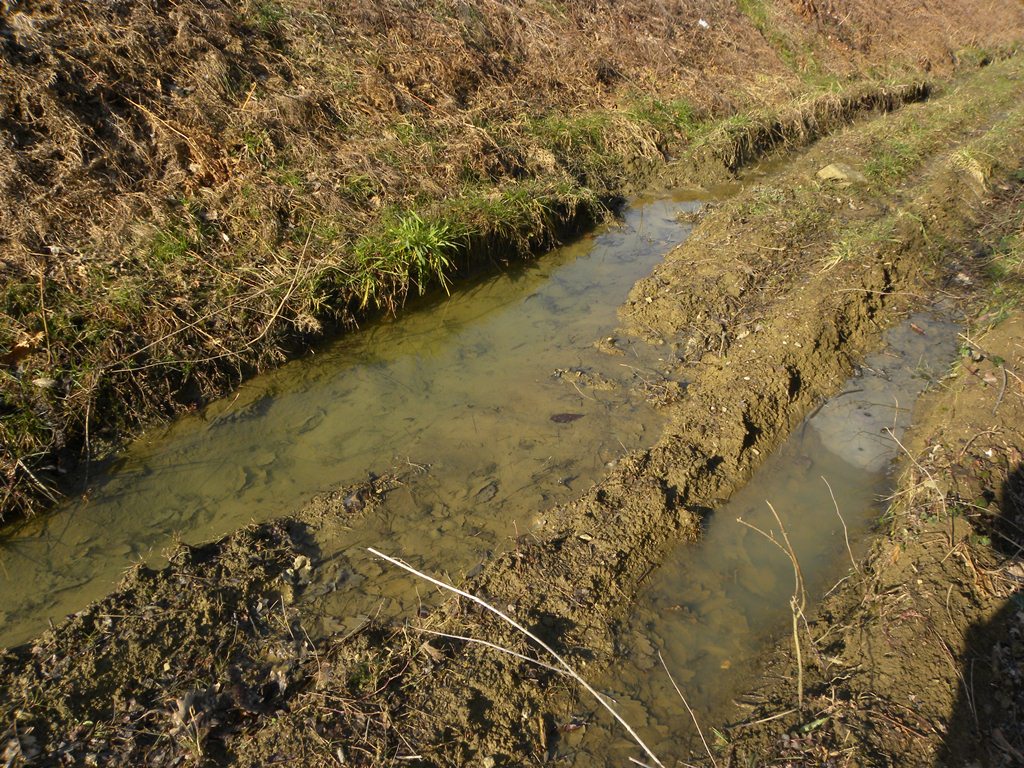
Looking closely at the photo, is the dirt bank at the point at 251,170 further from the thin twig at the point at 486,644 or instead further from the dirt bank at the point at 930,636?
the dirt bank at the point at 930,636

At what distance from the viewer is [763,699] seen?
287 centimetres

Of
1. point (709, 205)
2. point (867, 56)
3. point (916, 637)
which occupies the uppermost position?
point (867, 56)

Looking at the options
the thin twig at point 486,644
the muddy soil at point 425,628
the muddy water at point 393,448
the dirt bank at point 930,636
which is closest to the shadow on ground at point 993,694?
the dirt bank at point 930,636

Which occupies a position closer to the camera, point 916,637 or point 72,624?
point 916,637

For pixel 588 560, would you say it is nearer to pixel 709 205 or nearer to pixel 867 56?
pixel 709 205

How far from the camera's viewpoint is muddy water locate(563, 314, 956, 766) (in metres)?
A: 2.89

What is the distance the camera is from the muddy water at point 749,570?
2893 mm

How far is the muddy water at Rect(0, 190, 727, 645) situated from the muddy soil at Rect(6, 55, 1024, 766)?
0.92 ft

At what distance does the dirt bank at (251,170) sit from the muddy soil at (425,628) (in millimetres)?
1677

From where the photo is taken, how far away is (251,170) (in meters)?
6.30

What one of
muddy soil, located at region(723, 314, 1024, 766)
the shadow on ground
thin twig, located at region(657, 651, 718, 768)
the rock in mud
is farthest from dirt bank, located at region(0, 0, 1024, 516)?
the shadow on ground

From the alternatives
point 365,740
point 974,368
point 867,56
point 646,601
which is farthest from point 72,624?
point 867,56

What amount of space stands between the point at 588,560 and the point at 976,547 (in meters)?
2.01

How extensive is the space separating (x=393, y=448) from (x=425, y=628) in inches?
65.7
